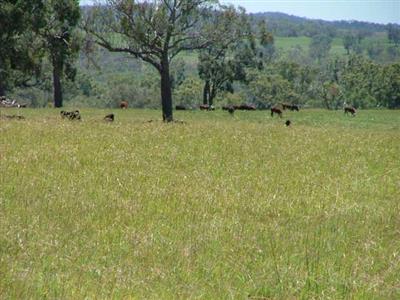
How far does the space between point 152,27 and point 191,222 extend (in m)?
28.8

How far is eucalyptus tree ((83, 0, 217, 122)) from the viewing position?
3712cm

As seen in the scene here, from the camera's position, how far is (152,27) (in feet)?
122

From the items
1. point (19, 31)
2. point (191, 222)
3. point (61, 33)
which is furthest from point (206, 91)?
point (191, 222)

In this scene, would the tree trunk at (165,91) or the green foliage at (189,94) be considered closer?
the tree trunk at (165,91)

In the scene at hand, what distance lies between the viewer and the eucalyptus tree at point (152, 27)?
37125mm

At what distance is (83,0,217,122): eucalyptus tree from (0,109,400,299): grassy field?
60.6 ft

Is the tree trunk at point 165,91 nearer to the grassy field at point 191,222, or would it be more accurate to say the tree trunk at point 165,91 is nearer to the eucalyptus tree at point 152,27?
the eucalyptus tree at point 152,27

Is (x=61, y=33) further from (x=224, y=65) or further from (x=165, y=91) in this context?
(x=224, y=65)

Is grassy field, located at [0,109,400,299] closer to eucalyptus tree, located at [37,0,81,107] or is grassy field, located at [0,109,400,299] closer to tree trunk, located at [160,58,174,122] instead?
tree trunk, located at [160,58,174,122]

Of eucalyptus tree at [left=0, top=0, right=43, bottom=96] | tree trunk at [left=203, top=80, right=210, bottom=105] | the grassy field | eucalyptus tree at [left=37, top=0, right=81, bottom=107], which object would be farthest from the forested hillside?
the grassy field

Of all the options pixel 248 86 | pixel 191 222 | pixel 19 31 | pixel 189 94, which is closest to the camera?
pixel 191 222

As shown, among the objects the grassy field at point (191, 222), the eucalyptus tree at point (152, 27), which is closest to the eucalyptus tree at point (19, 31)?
the eucalyptus tree at point (152, 27)

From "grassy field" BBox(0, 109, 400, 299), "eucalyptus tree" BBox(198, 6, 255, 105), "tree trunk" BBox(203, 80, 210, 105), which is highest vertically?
"eucalyptus tree" BBox(198, 6, 255, 105)

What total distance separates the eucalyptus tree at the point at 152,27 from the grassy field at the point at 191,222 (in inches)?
727
